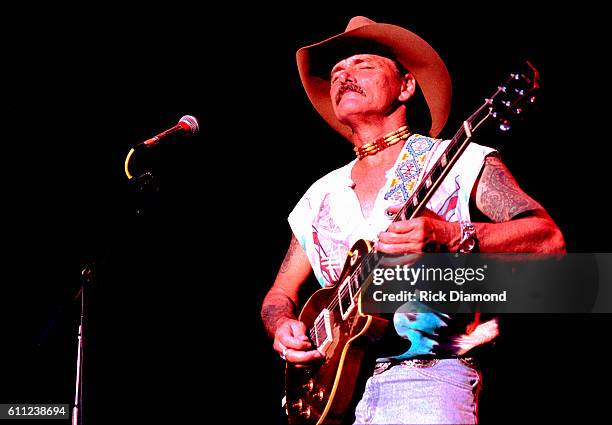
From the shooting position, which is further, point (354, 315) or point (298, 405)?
point (298, 405)

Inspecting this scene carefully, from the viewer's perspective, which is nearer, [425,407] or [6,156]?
[425,407]

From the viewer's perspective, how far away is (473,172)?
267 cm

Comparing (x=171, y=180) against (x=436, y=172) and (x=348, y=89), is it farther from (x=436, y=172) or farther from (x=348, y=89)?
(x=436, y=172)

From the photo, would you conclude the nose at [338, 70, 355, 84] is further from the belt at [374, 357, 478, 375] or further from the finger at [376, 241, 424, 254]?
the belt at [374, 357, 478, 375]

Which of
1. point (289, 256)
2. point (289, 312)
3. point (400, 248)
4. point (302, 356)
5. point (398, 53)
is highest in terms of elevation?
point (398, 53)

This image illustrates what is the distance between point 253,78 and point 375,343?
260cm

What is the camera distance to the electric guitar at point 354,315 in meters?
2.41

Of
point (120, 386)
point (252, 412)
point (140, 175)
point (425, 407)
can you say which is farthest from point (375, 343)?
point (120, 386)

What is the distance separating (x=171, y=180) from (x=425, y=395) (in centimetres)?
263

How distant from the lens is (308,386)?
267cm

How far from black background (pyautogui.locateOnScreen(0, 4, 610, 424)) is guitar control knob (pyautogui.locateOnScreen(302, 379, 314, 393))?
4.50ft

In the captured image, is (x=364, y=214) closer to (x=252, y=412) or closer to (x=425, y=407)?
(x=425, y=407)

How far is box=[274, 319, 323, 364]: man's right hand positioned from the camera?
2645 mm

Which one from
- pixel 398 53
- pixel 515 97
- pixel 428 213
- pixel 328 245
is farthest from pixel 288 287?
pixel 515 97
